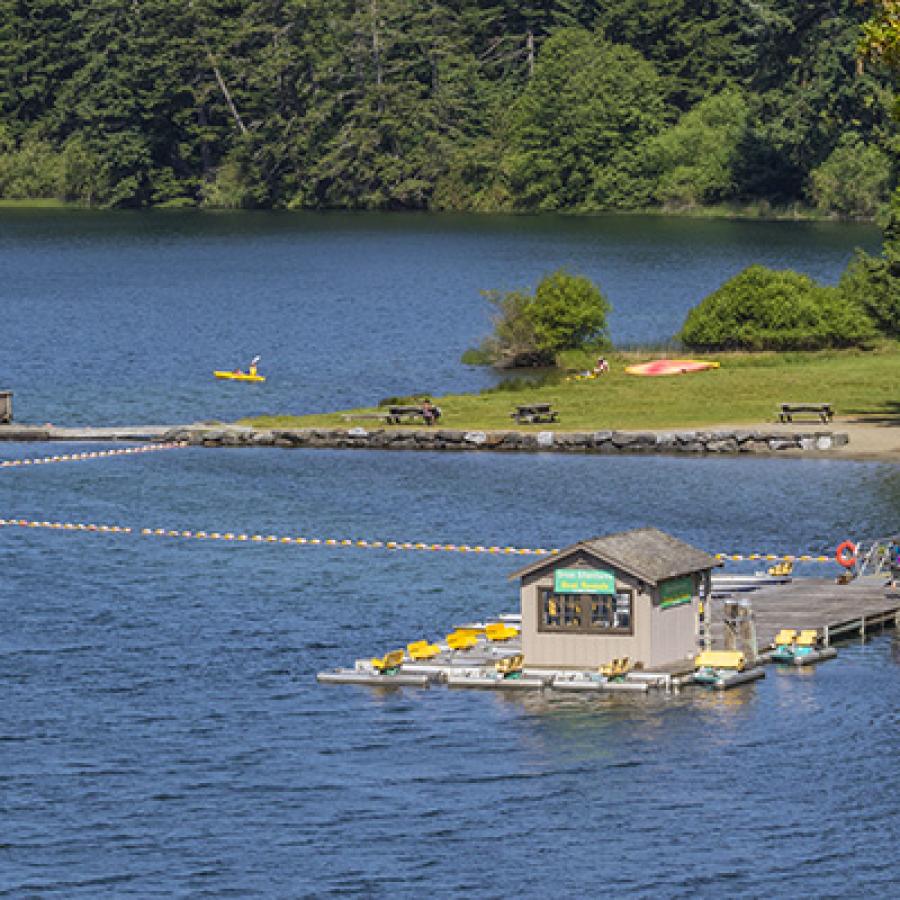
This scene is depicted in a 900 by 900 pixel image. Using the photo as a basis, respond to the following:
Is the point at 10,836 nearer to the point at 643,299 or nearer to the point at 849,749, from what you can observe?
the point at 849,749

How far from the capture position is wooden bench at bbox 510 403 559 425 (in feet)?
338

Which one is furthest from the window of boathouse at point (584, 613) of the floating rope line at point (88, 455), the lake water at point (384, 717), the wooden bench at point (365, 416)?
the wooden bench at point (365, 416)

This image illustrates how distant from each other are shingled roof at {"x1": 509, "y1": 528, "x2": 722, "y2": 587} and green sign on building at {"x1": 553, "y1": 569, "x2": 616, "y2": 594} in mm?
377

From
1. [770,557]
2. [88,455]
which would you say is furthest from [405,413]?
[770,557]

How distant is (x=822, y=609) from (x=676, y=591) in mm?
7948

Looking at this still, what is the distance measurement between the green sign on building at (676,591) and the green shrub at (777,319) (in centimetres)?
6077

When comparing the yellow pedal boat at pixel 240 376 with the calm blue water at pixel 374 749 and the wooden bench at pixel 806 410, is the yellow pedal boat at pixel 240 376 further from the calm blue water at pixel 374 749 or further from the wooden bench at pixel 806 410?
the calm blue water at pixel 374 749

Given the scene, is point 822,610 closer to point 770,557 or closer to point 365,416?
point 770,557

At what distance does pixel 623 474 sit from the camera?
9369cm

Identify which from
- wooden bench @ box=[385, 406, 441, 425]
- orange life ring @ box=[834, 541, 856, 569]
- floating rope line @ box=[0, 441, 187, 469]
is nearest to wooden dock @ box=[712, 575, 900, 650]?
orange life ring @ box=[834, 541, 856, 569]

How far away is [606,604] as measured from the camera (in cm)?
6253

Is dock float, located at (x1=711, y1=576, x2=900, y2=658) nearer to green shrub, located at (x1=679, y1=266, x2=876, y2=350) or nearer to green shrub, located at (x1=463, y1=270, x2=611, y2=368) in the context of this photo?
green shrub, located at (x1=679, y1=266, x2=876, y2=350)

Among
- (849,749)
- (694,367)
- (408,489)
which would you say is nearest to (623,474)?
(408,489)

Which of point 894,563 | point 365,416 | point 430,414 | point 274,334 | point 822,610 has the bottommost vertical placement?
point 822,610
